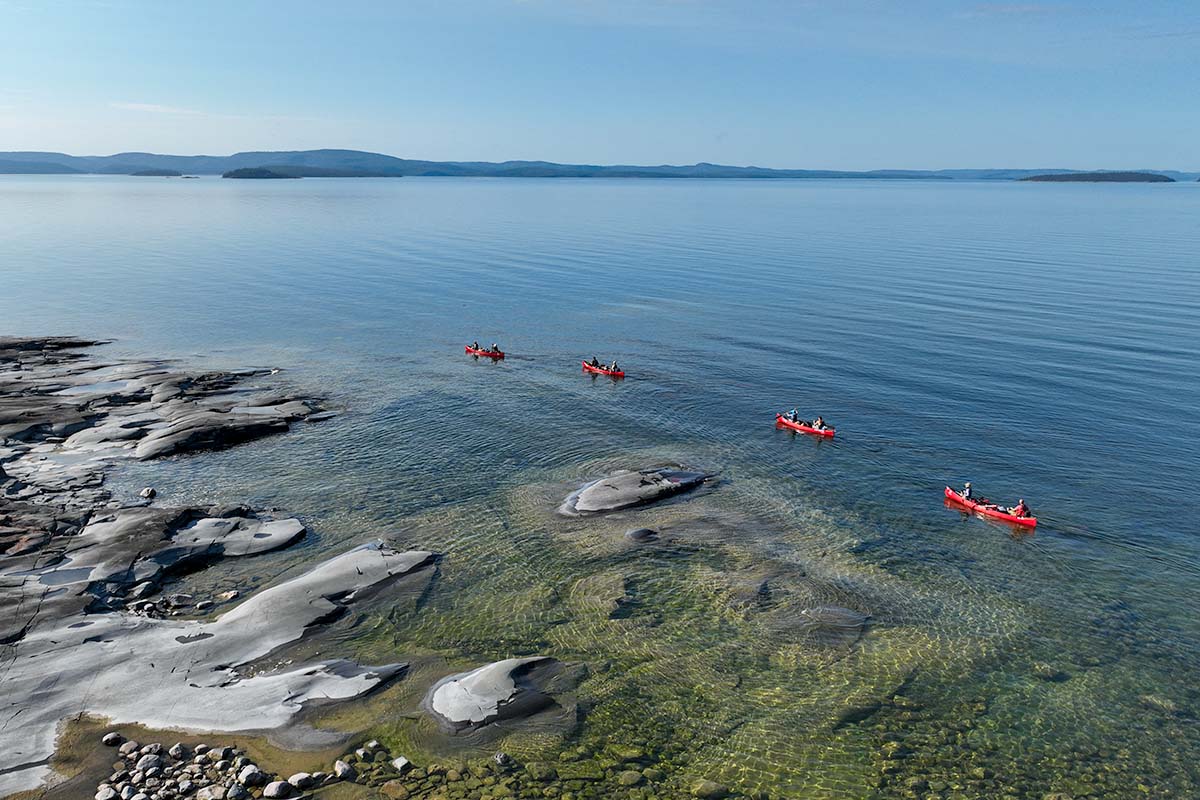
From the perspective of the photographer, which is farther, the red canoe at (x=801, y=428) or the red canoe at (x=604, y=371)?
the red canoe at (x=604, y=371)

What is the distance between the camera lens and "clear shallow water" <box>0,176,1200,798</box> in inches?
1082

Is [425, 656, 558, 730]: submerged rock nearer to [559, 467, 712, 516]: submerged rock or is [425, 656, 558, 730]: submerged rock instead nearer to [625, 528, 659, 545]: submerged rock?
[625, 528, 659, 545]: submerged rock

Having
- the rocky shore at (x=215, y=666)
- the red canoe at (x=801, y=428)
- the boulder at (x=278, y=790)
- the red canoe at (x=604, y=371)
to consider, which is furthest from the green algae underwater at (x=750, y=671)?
the red canoe at (x=604, y=371)

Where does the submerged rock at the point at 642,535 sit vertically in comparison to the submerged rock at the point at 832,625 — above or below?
above

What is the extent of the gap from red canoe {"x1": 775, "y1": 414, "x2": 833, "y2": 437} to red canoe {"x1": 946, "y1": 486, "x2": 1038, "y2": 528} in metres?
11.0

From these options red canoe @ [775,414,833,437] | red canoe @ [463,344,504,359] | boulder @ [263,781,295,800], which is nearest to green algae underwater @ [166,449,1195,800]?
boulder @ [263,781,295,800]

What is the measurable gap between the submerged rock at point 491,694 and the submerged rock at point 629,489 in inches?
578

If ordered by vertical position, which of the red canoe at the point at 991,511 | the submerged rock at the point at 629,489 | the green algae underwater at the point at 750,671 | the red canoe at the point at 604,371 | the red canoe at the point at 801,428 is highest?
the red canoe at the point at 604,371

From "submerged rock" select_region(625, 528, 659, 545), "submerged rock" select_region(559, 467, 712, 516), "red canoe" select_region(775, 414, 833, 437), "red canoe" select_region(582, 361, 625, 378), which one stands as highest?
"red canoe" select_region(582, 361, 625, 378)

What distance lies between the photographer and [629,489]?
45.8 metres

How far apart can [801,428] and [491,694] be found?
34893 millimetres

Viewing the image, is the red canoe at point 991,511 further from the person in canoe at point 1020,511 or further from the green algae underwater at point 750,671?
the green algae underwater at point 750,671

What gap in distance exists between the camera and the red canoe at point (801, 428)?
54.3 metres

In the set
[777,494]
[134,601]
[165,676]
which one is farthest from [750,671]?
[134,601]
